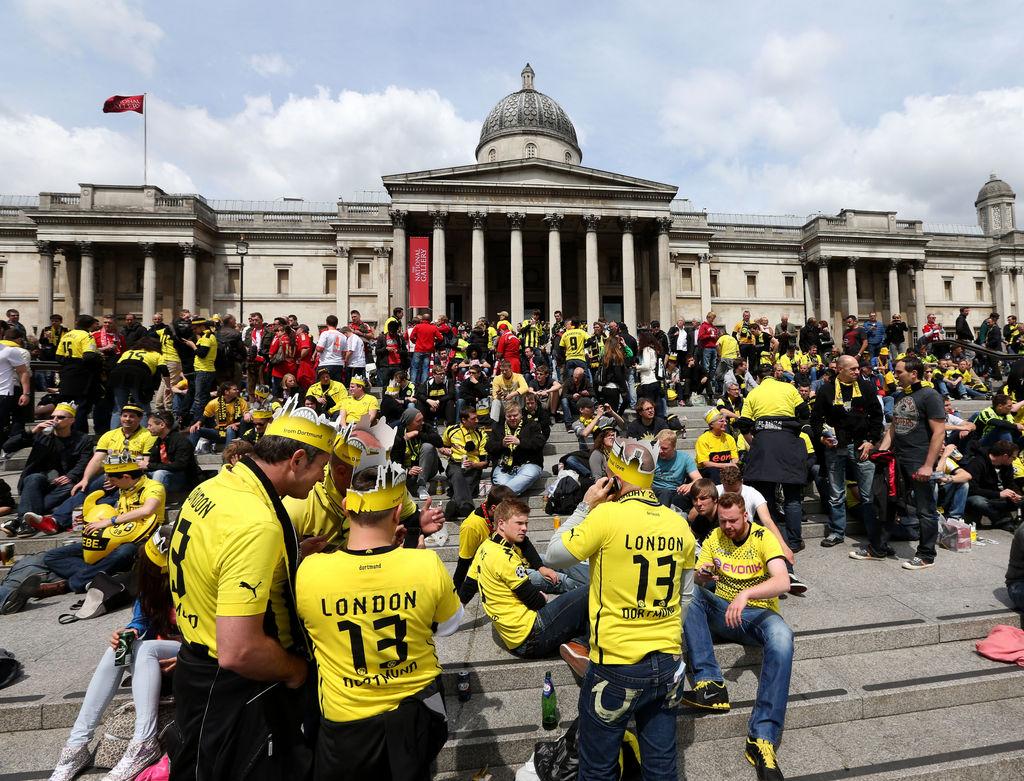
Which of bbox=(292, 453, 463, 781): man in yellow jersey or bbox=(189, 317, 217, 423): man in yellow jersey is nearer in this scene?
bbox=(292, 453, 463, 781): man in yellow jersey

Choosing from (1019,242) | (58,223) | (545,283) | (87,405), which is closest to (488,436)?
(87,405)

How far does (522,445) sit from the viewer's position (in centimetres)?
803

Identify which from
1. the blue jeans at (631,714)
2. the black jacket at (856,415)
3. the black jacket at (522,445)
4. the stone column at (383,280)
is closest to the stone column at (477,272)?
the stone column at (383,280)

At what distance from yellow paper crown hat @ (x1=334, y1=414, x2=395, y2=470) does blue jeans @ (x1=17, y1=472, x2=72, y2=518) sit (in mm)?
6553

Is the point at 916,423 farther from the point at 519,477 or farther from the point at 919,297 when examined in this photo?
the point at 919,297

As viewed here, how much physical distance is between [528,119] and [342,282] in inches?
749

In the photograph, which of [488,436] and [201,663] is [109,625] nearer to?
[201,663]

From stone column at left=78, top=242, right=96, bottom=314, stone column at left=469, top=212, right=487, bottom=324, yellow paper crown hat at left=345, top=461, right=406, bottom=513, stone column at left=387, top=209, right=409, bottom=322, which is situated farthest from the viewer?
stone column at left=78, top=242, right=96, bottom=314

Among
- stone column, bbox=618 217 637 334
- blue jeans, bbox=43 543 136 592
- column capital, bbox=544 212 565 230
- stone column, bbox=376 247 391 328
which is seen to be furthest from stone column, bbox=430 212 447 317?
blue jeans, bbox=43 543 136 592

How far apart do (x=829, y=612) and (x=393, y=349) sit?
429 inches

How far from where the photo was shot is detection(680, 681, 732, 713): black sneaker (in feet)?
11.8

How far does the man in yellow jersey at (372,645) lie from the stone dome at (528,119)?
141 feet

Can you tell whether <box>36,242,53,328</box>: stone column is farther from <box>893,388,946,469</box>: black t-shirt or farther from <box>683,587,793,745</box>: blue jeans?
<box>893,388,946,469</box>: black t-shirt

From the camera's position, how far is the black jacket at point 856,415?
682 cm
